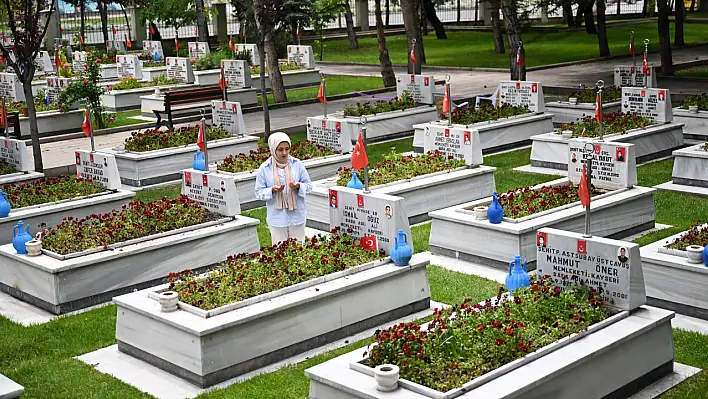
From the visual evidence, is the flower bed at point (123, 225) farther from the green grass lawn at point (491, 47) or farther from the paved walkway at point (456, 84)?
the green grass lawn at point (491, 47)

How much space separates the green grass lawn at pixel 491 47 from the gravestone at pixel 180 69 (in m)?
11.3

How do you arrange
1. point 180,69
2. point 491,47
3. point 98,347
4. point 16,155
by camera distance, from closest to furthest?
point 98,347, point 16,155, point 180,69, point 491,47

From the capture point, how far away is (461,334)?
9102 millimetres

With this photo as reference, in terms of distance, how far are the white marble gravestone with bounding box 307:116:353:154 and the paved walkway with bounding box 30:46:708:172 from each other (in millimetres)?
5788

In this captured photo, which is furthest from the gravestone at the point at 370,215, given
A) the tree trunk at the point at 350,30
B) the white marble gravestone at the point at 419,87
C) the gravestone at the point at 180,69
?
the tree trunk at the point at 350,30

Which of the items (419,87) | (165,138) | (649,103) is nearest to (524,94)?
(649,103)

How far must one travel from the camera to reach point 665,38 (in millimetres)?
31188

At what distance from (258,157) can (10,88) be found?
15.1 metres

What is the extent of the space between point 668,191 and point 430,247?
16.8 feet

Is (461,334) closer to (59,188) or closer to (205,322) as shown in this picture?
(205,322)

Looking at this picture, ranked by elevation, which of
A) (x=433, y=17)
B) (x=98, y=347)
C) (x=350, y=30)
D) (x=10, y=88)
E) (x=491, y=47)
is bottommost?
(x=98, y=347)

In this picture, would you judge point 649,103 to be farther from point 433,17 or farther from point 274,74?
point 433,17

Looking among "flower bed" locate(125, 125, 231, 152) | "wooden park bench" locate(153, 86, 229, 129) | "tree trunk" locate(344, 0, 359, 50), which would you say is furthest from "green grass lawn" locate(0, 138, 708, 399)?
"tree trunk" locate(344, 0, 359, 50)

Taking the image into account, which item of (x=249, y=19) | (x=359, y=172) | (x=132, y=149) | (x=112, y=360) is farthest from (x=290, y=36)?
(x=112, y=360)
